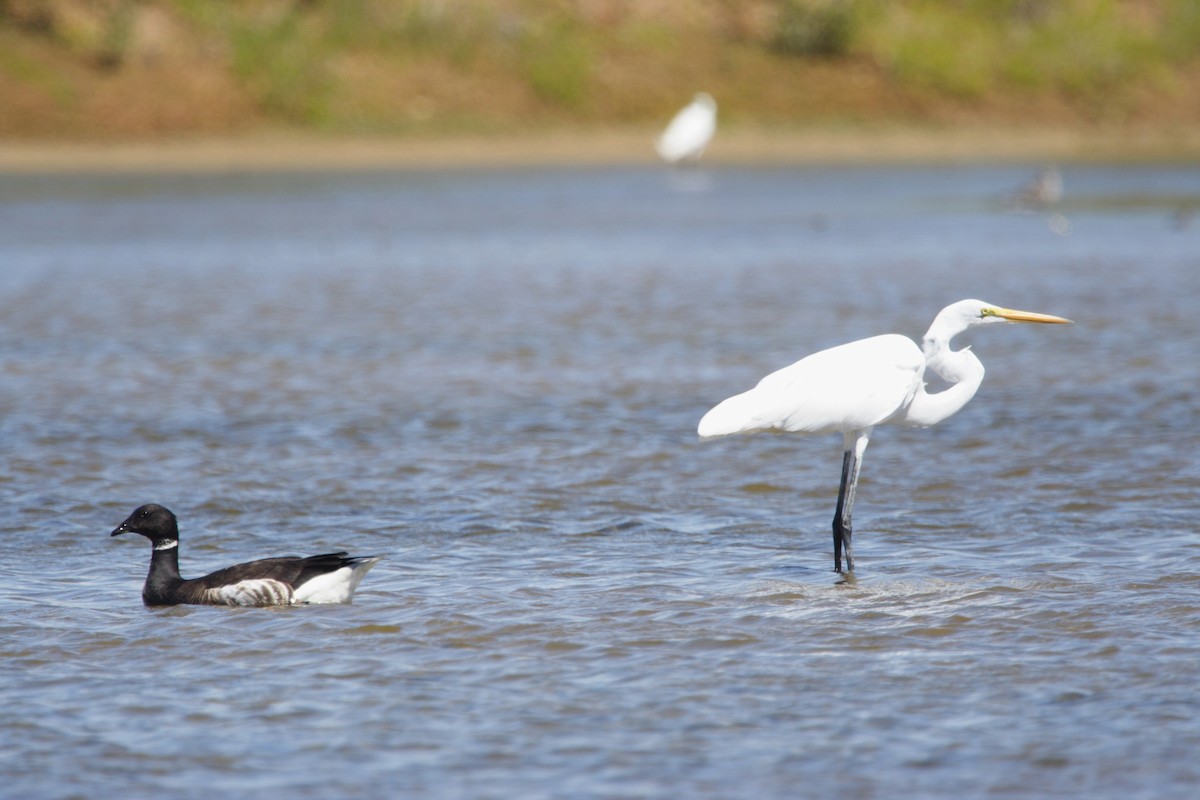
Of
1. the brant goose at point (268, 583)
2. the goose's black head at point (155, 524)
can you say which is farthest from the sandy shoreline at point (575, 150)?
the brant goose at point (268, 583)

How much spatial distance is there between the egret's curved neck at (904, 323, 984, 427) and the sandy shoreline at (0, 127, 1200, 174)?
85.3 ft

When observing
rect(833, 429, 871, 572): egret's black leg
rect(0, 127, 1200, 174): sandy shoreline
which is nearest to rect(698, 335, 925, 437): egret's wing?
rect(833, 429, 871, 572): egret's black leg

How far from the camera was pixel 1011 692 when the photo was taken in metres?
5.79

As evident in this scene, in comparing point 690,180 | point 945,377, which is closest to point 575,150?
point 690,180

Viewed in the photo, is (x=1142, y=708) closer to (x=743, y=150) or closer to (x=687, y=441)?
(x=687, y=441)

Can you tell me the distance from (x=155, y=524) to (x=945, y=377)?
3.46 m

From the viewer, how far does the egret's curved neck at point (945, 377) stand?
7688 mm

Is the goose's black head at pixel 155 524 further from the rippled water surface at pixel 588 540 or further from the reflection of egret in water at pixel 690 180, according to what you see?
the reflection of egret in water at pixel 690 180

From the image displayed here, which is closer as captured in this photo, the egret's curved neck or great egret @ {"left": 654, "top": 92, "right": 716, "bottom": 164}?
the egret's curved neck

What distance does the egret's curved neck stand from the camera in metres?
7.69

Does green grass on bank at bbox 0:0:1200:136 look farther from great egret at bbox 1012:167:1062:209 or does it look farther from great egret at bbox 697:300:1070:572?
great egret at bbox 697:300:1070:572

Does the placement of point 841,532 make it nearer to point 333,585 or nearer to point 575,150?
point 333,585

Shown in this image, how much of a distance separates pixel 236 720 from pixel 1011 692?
8.28 ft

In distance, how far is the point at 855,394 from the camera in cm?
748
